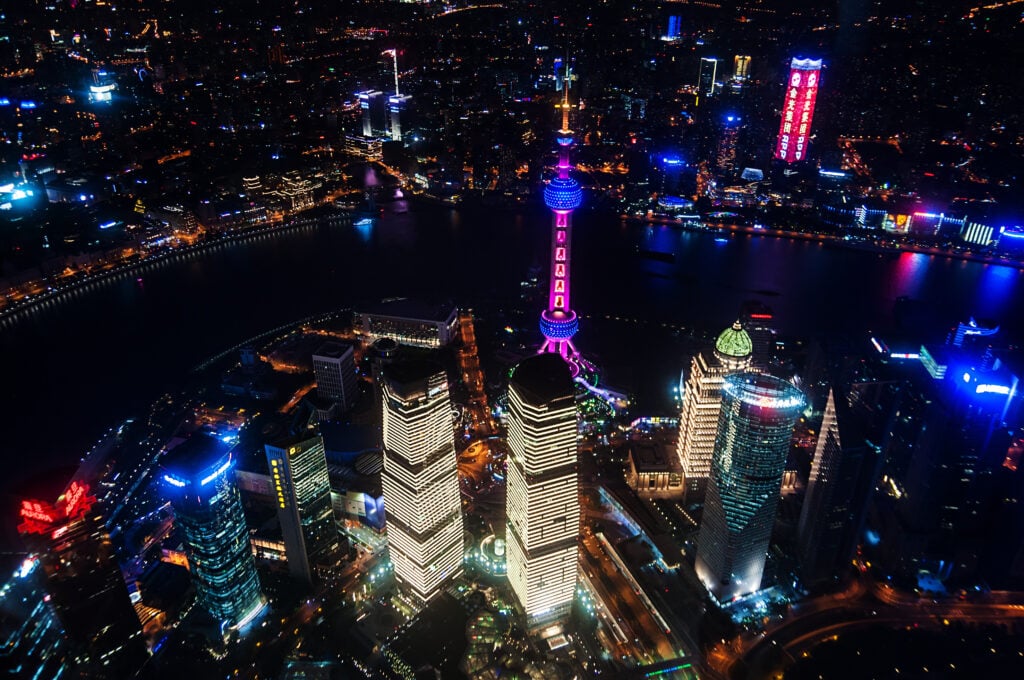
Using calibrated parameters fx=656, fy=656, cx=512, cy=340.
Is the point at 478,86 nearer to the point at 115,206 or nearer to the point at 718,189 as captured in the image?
the point at 718,189

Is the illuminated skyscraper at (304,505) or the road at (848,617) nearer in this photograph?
the road at (848,617)

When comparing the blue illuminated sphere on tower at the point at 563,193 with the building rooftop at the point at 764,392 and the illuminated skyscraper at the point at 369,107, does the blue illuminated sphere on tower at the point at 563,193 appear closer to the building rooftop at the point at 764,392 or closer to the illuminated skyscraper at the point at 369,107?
the building rooftop at the point at 764,392

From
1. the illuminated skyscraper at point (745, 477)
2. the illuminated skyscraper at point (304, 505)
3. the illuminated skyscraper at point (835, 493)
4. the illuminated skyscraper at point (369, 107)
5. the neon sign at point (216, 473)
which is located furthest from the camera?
the illuminated skyscraper at point (369, 107)

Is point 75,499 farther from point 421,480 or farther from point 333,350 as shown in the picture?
point 333,350

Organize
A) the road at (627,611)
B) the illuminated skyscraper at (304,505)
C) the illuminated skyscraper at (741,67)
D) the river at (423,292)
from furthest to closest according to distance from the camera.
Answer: the illuminated skyscraper at (741,67)
the river at (423,292)
the illuminated skyscraper at (304,505)
the road at (627,611)

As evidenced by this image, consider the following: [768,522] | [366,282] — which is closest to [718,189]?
[366,282]

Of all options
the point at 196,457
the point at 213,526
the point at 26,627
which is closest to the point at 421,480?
the point at 213,526

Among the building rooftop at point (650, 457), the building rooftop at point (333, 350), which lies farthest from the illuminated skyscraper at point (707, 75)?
the building rooftop at point (333, 350)
